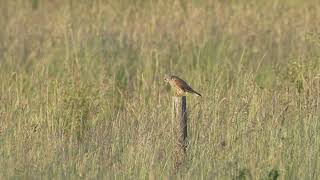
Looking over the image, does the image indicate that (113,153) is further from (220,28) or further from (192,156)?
(220,28)

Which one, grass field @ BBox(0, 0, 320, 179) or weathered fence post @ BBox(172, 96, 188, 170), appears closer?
grass field @ BBox(0, 0, 320, 179)

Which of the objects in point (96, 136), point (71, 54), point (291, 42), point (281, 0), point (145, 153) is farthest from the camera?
point (281, 0)

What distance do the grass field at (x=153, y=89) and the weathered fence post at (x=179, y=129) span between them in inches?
2.2

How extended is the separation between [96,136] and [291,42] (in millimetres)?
4911

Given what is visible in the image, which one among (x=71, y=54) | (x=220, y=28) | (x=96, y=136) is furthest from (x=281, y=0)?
(x=96, y=136)

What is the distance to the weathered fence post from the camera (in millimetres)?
7344

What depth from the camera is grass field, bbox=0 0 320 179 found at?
23.3 ft

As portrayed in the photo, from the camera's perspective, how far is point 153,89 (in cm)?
973

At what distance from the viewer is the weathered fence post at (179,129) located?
7.34 meters

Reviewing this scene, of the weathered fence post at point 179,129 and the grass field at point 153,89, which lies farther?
the weathered fence post at point 179,129

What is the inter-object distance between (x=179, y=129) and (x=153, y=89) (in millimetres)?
2298

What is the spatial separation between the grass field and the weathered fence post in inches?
2.2

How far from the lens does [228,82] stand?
33.2ft

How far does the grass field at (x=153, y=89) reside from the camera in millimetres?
7113
